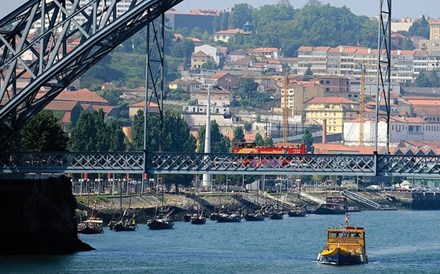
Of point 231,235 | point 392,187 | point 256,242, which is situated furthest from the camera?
point 392,187

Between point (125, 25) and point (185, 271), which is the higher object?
point (125, 25)

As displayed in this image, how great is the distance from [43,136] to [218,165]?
18.4 meters

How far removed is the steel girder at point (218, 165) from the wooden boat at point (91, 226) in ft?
77.6

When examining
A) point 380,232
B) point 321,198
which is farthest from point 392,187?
point 380,232

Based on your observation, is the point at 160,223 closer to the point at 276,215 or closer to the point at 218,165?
the point at 276,215

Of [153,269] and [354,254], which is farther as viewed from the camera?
[354,254]

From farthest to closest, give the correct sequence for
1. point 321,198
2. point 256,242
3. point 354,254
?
point 321,198 → point 256,242 → point 354,254

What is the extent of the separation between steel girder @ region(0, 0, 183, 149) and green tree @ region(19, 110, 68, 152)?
1351 centimetres

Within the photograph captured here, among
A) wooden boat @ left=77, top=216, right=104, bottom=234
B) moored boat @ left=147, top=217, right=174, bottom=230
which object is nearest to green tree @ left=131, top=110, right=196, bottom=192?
moored boat @ left=147, top=217, right=174, bottom=230

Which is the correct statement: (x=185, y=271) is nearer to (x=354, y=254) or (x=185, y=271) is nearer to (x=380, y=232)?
(x=354, y=254)

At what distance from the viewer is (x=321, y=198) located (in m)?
176

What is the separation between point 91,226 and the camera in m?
109

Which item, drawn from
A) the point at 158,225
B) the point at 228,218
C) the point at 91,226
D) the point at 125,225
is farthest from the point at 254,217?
the point at 91,226

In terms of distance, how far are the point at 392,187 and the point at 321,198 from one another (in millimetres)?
24653
